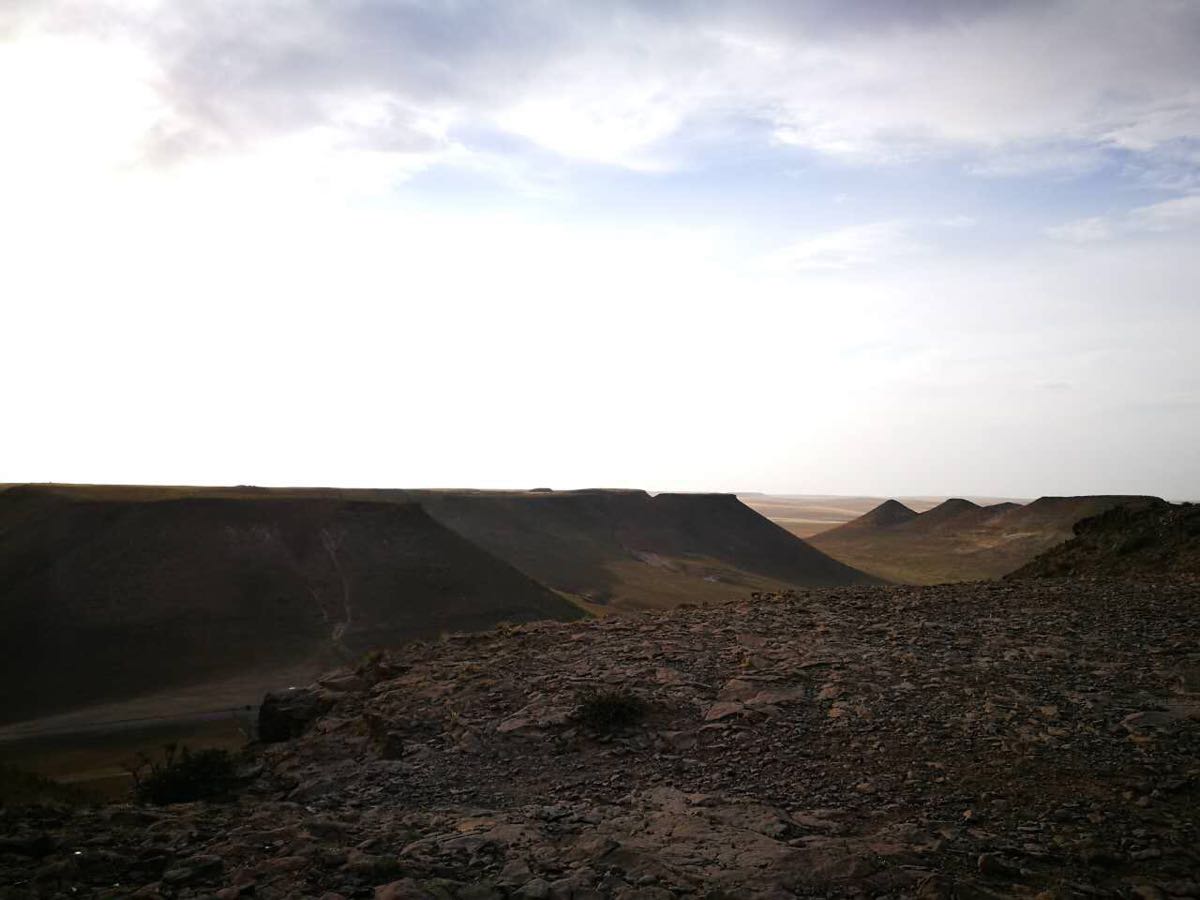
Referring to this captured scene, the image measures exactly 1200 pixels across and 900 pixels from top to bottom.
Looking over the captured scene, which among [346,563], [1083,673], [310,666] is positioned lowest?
[310,666]

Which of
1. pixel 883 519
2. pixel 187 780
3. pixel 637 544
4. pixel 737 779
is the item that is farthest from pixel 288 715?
pixel 883 519

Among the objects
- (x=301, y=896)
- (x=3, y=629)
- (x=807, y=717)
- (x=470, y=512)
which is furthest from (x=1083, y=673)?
(x=470, y=512)

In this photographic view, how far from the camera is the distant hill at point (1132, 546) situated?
13.9 m

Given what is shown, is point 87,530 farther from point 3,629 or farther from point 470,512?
point 470,512

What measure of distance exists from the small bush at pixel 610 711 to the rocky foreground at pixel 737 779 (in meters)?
0.11

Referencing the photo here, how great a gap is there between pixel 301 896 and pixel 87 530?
4366 cm

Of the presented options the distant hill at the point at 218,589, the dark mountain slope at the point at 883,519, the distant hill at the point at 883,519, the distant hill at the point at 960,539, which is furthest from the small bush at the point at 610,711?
the distant hill at the point at 883,519

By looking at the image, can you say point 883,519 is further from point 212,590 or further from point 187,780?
point 187,780

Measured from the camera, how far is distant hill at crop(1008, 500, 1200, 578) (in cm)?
1393

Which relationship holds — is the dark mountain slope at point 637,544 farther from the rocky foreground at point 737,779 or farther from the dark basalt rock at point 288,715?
the rocky foreground at point 737,779

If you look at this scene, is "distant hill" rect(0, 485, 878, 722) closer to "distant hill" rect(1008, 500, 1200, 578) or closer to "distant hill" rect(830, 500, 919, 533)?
"distant hill" rect(1008, 500, 1200, 578)

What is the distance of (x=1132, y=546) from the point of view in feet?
49.3

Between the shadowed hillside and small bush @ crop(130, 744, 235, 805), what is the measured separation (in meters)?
27.3

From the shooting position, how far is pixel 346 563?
1757 inches
